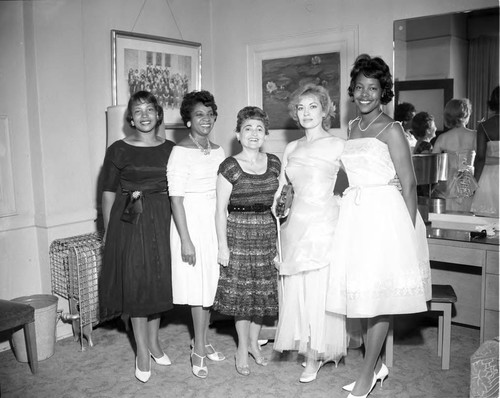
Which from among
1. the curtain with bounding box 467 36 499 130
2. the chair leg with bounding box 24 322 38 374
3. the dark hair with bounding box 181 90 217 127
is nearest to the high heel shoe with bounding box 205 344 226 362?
the chair leg with bounding box 24 322 38 374

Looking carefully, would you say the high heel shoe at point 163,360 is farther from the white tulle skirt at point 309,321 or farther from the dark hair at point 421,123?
the dark hair at point 421,123

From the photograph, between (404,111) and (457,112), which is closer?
(457,112)

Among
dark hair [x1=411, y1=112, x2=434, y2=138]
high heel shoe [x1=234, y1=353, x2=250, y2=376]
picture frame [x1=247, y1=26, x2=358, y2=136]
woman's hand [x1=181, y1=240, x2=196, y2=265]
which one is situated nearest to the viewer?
woman's hand [x1=181, y1=240, x2=196, y2=265]

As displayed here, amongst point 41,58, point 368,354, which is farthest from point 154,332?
point 41,58

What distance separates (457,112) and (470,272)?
47.0 inches

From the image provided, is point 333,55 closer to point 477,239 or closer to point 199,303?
point 477,239

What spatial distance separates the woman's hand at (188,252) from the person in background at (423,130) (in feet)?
5.86

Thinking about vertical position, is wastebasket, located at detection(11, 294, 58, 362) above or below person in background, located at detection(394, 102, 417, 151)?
below

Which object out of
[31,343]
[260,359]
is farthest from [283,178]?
[31,343]

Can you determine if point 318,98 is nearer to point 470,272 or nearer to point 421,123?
point 421,123

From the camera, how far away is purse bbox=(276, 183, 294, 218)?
305 cm

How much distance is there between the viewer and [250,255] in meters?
3.10

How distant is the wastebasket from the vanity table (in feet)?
8.31

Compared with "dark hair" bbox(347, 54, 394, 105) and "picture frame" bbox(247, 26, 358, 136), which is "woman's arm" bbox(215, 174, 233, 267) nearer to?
"dark hair" bbox(347, 54, 394, 105)
